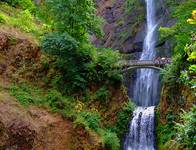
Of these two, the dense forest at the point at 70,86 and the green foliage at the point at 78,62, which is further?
the green foliage at the point at 78,62

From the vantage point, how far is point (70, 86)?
84.3ft

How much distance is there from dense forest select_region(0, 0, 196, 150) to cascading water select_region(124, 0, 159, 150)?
18.9 inches

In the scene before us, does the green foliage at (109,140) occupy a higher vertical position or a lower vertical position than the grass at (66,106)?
lower

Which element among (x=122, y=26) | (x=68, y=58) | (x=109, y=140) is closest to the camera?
(x=109, y=140)

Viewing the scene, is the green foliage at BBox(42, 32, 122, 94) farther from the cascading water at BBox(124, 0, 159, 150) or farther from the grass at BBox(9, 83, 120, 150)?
the cascading water at BBox(124, 0, 159, 150)

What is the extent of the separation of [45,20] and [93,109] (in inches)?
459

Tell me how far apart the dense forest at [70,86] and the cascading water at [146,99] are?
48 centimetres

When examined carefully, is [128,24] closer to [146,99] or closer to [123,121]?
[146,99]

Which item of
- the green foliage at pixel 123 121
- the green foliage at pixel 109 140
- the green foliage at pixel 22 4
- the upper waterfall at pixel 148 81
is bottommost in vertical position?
the green foliage at pixel 109 140

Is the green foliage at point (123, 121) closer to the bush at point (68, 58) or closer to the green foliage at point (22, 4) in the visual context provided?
the bush at point (68, 58)

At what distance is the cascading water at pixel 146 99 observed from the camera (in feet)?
84.1

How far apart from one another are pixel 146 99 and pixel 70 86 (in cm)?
957

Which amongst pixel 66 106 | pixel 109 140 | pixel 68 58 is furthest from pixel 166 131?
pixel 68 58

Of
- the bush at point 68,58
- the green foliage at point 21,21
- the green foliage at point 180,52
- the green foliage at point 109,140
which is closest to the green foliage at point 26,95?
the bush at point 68,58
